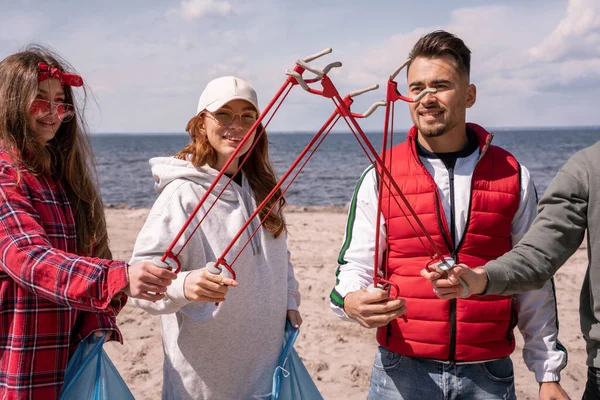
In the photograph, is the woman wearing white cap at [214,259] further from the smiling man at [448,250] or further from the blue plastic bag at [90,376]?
the smiling man at [448,250]

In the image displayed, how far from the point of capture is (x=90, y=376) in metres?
2.27

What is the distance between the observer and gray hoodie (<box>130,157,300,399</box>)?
243 centimetres

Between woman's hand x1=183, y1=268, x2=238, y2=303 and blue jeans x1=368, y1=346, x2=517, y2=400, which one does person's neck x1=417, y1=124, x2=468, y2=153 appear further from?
woman's hand x1=183, y1=268, x2=238, y2=303

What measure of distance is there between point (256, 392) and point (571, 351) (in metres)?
3.90

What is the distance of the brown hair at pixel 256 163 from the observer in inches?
103

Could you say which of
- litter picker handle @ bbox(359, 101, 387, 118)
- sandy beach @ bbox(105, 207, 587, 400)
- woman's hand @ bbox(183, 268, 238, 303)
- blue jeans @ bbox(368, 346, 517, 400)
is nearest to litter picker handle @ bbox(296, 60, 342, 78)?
litter picker handle @ bbox(359, 101, 387, 118)

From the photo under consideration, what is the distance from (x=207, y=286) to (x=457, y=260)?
1.02 m

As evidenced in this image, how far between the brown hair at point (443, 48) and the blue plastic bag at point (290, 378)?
132cm

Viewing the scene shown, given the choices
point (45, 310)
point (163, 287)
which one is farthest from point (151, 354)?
point (163, 287)

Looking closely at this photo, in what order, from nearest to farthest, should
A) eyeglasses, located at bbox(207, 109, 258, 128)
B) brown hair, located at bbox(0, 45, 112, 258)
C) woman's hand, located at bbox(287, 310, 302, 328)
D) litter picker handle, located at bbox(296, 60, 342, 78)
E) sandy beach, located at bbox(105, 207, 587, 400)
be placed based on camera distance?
litter picker handle, located at bbox(296, 60, 342, 78) < brown hair, located at bbox(0, 45, 112, 258) < eyeglasses, located at bbox(207, 109, 258, 128) < woman's hand, located at bbox(287, 310, 302, 328) < sandy beach, located at bbox(105, 207, 587, 400)

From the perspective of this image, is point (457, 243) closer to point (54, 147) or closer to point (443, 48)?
point (443, 48)

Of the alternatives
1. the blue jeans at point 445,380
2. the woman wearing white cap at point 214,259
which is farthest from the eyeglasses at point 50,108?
the blue jeans at point 445,380

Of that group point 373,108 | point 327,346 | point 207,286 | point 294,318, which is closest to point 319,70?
point 373,108

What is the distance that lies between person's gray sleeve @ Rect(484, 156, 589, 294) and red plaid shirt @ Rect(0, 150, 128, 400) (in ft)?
4.30
